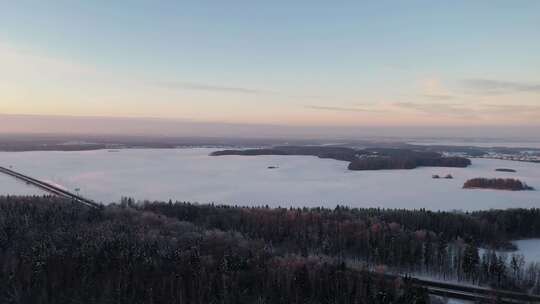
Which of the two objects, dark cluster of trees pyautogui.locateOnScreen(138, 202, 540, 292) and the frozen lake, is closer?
dark cluster of trees pyautogui.locateOnScreen(138, 202, 540, 292)

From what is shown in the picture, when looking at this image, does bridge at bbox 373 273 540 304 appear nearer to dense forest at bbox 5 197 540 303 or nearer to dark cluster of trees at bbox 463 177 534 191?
dense forest at bbox 5 197 540 303

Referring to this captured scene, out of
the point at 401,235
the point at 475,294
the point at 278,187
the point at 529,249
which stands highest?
the point at 401,235

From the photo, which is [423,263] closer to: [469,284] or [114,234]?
[469,284]

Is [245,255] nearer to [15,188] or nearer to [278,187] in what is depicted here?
[278,187]

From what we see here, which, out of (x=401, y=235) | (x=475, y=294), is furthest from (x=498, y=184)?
(x=475, y=294)

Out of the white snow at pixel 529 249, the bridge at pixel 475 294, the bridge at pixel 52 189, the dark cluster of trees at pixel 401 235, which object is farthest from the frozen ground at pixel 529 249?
the bridge at pixel 52 189

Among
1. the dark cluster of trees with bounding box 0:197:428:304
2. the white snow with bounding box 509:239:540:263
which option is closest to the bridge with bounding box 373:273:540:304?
the dark cluster of trees with bounding box 0:197:428:304
